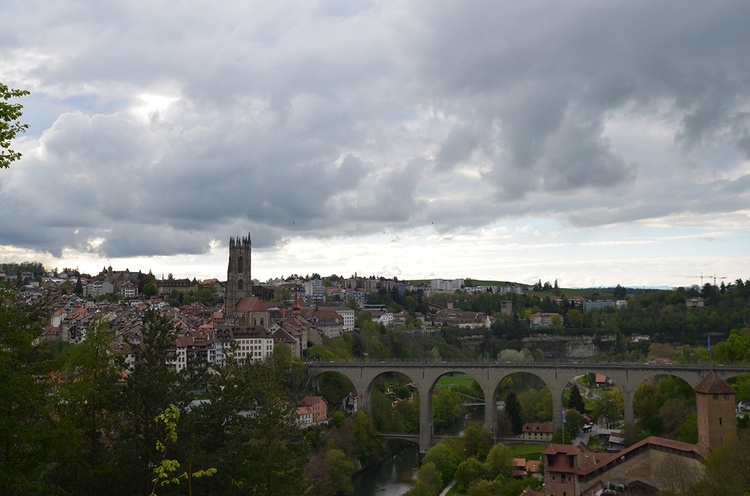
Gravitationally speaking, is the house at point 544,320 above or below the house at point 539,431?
above

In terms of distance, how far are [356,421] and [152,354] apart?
1339 inches

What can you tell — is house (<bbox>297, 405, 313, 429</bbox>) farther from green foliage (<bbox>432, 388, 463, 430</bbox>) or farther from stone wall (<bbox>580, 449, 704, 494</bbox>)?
stone wall (<bbox>580, 449, 704, 494</bbox>)

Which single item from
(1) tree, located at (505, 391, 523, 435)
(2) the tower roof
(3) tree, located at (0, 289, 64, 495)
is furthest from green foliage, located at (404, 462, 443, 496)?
(3) tree, located at (0, 289, 64, 495)

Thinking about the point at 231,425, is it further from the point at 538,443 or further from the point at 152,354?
the point at 538,443

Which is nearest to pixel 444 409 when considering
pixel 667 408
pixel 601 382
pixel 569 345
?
pixel 667 408

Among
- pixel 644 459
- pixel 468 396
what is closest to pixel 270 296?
pixel 468 396

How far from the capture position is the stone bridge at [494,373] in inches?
1752

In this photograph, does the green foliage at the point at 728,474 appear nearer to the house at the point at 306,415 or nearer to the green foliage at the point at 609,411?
the green foliage at the point at 609,411

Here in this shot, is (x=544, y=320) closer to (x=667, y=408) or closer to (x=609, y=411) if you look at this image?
(x=609, y=411)

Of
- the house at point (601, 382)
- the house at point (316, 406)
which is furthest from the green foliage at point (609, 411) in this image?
the house at point (601, 382)

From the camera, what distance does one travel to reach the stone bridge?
146 feet

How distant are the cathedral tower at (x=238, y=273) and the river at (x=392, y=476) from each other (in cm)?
3310

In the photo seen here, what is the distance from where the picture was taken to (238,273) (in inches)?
3137

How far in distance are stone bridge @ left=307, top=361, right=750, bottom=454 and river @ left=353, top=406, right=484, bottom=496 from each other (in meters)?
1.98
